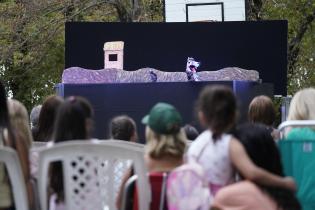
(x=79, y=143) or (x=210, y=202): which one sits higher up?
(x=79, y=143)

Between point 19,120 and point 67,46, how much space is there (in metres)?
10.4

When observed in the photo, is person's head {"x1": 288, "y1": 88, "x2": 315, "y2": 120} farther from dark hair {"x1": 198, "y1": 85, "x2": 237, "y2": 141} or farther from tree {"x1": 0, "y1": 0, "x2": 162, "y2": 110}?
tree {"x1": 0, "y1": 0, "x2": 162, "y2": 110}

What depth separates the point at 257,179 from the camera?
4480 millimetres

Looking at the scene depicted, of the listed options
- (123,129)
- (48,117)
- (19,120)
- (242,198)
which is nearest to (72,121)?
(19,120)

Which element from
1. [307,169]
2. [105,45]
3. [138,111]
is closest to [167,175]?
[307,169]

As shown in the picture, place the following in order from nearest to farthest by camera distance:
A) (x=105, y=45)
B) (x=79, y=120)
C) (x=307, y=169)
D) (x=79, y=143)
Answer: (x=79, y=143) < (x=79, y=120) < (x=307, y=169) < (x=105, y=45)

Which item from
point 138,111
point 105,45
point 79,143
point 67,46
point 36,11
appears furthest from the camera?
point 36,11

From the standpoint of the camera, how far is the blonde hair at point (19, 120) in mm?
5215

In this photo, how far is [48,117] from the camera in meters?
6.20

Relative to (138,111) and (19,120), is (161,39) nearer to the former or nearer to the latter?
(138,111)

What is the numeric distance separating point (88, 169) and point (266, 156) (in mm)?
971

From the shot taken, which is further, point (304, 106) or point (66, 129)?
point (304, 106)

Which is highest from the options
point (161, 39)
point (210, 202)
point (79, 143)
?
point (161, 39)

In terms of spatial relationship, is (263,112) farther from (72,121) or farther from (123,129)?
(72,121)
